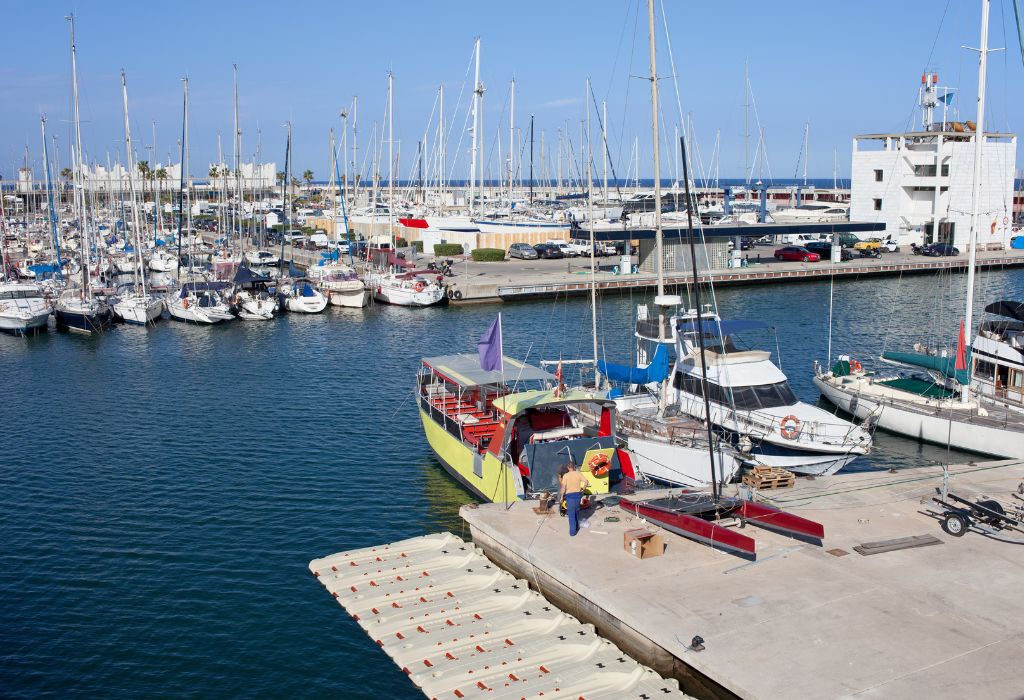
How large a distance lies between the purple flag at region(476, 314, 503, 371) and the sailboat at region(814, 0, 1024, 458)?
11835 millimetres

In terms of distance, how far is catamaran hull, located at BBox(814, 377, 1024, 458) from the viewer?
28938 mm

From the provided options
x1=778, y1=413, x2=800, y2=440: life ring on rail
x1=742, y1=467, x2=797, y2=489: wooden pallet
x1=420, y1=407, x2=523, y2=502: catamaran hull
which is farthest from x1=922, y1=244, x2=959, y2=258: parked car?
x1=742, y1=467, x2=797, y2=489: wooden pallet

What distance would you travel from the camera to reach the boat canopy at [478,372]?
27219mm

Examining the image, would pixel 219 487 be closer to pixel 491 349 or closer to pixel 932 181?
pixel 491 349

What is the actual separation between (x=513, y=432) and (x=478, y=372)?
4.12 m

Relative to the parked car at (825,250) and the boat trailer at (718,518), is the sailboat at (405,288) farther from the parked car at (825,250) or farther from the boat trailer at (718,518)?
the boat trailer at (718,518)

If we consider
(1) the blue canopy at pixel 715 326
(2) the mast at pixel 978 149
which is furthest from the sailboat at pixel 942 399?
(1) the blue canopy at pixel 715 326

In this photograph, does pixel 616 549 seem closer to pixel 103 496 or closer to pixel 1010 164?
pixel 103 496

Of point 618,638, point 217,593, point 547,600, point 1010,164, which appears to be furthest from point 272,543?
point 1010,164

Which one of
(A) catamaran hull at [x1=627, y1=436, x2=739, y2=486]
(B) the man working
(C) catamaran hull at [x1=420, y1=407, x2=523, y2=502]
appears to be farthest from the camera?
(A) catamaran hull at [x1=627, y1=436, x2=739, y2=486]

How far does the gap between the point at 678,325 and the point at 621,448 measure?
6825 millimetres

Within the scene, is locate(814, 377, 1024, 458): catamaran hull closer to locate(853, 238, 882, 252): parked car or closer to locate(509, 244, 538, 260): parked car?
locate(509, 244, 538, 260): parked car

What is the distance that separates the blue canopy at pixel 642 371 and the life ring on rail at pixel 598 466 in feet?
24.7

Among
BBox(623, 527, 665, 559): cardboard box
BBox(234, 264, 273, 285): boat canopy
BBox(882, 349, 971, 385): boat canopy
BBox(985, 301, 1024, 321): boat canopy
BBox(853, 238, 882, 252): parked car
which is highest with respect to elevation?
BBox(853, 238, 882, 252): parked car
